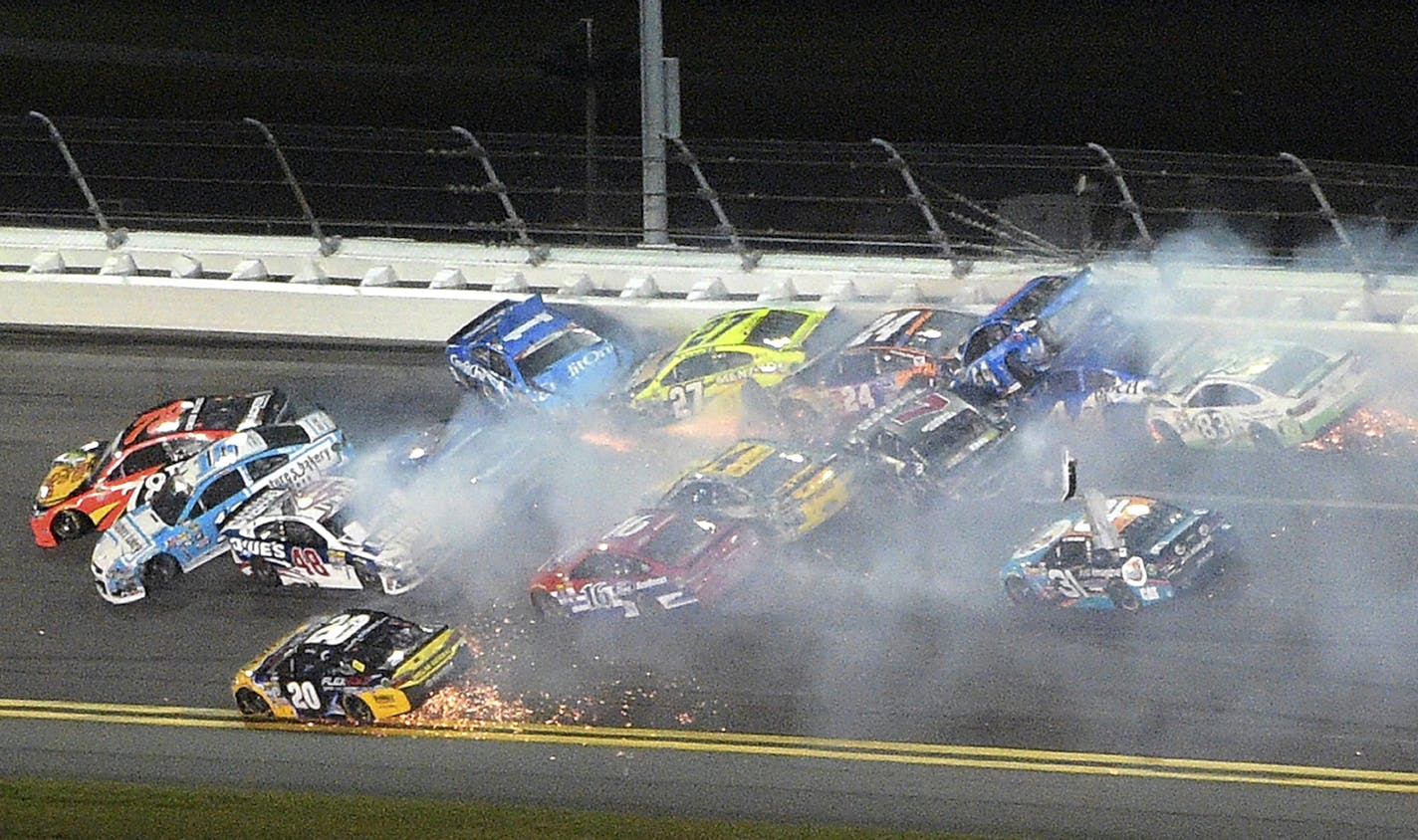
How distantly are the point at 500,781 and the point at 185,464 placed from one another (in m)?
5.40

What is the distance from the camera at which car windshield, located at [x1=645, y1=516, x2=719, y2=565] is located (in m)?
13.8

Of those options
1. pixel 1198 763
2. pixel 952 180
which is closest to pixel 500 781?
pixel 1198 763

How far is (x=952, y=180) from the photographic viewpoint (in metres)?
19.0

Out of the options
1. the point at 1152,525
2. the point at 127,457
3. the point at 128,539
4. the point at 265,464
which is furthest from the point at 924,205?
the point at 128,539

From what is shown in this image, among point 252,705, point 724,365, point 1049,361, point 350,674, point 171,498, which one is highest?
point 1049,361

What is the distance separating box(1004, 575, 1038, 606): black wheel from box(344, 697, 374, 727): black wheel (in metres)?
4.92

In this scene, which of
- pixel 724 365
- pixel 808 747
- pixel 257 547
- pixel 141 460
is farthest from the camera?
pixel 724 365

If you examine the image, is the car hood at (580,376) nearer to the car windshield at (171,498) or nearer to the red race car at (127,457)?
the red race car at (127,457)

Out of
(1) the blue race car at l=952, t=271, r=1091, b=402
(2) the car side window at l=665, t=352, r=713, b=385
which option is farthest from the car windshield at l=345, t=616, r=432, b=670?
(1) the blue race car at l=952, t=271, r=1091, b=402

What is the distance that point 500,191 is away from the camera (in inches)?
755

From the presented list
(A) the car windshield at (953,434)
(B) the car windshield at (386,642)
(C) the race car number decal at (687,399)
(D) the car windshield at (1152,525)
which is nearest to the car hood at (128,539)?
(B) the car windshield at (386,642)

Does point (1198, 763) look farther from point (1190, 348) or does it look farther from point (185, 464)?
point (185, 464)

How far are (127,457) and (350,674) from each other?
15.9ft

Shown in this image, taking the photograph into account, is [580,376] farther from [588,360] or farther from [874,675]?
[874,675]
